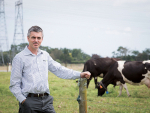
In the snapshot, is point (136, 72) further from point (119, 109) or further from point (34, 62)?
point (34, 62)

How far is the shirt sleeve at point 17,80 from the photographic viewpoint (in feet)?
8.27

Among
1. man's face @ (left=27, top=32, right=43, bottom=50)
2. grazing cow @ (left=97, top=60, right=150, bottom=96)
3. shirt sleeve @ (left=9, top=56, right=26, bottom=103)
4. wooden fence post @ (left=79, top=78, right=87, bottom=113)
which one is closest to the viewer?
shirt sleeve @ (left=9, top=56, right=26, bottom=103)

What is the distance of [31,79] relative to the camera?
259 centimetres

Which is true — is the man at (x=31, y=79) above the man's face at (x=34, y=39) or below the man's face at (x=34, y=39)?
below

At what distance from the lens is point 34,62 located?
8.82ft

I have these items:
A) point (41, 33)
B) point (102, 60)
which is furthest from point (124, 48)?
point (41, 33)

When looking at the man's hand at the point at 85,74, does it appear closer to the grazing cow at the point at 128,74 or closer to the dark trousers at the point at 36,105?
the dark trousers at the point at 36,105

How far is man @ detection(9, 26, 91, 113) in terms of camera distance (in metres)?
2.56

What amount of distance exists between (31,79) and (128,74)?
23.5ft

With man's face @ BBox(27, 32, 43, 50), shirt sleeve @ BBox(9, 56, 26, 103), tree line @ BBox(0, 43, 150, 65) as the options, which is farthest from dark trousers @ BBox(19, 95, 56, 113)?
tree line @ BBox(0, 43, 150, 65)

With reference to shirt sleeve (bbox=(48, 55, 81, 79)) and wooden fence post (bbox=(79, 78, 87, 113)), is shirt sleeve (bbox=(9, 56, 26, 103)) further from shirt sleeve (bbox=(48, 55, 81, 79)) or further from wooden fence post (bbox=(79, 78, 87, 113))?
wooden fence post (bbox=(79, 78, 87, 113))

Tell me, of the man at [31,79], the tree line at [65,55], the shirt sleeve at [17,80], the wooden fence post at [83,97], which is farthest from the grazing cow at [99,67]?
the tree line at [65,55]

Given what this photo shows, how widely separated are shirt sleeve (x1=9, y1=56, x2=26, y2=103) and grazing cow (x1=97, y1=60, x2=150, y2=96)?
21.1 feet

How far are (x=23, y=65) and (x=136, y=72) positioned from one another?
7.20 metres
